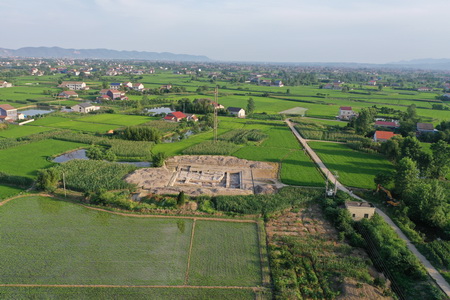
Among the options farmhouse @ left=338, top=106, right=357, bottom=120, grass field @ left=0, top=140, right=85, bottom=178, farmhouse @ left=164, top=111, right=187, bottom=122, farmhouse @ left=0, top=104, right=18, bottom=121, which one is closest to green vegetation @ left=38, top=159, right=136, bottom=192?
grass field @ left=0, top=140, right=85, bottom=178

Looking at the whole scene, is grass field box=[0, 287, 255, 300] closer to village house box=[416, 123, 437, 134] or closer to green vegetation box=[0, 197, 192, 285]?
green vegetation box=[0, 197, 192, 285]

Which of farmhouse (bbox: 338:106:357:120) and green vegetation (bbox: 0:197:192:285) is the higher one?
farmhouse (bbox: 338:106:357:120)

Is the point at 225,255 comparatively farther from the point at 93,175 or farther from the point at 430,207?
the point at 93,175

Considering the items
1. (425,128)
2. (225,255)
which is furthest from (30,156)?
(425,128)

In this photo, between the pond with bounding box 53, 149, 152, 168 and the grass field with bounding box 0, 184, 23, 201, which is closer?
the grass field with bounding box 0, 184, 23, 201

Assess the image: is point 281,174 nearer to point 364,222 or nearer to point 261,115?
point 364,222

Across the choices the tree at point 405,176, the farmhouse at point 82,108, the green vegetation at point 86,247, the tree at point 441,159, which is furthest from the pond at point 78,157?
the tree at point 441,159

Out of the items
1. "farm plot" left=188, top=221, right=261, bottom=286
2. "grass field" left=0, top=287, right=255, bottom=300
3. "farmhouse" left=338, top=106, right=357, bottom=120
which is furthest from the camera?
"farmhouse" left=338, top=106, right=357, bottom=120
